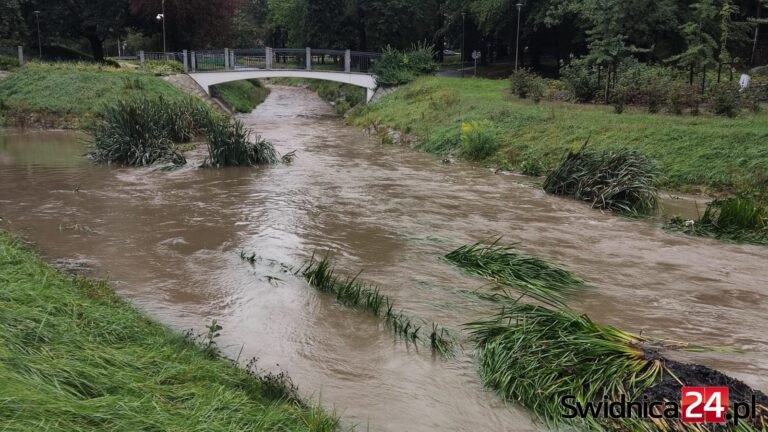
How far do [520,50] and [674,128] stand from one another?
102 ft

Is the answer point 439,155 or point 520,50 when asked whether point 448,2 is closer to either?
point 520,50

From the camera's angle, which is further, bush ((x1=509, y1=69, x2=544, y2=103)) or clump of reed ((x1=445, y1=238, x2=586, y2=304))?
bush ((x1=509, y1=69, x2=544, y2=103))

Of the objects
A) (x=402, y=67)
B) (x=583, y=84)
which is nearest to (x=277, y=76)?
(x=402, y=67)

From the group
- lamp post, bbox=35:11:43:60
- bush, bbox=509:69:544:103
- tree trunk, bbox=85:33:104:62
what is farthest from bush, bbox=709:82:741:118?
lamp post, bbox=35:11:43:60

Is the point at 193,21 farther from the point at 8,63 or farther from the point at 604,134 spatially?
the point at 604,134

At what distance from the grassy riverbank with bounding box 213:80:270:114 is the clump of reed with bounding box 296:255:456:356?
32.9m

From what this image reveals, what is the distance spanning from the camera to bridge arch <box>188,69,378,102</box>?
39062 mm

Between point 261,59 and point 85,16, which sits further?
point 85,16

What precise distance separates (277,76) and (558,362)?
3692 centimetres

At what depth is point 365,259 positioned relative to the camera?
1019 cm

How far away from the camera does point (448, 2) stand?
1766 inches

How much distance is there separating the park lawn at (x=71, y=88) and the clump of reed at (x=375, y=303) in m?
25.9

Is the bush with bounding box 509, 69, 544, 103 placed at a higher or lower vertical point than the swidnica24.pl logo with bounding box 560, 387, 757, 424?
higher

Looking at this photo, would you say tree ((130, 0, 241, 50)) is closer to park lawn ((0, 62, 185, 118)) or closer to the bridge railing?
the bridge railing
